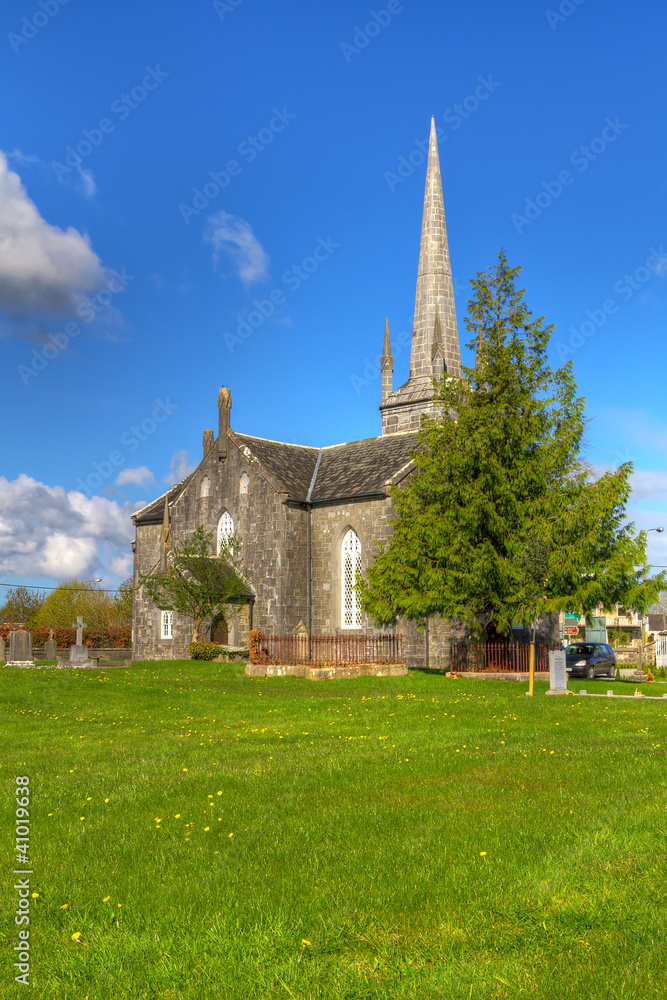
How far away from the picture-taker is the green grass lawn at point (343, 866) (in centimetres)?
527

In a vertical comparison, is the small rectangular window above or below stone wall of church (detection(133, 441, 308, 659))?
below

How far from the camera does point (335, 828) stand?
316 inches

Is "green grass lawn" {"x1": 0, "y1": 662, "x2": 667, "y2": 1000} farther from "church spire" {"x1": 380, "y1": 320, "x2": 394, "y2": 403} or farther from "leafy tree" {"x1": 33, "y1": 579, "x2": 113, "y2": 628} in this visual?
"leafy tree" {"x1": 33, "y1": 579, "x2": 113, "y2": 628}

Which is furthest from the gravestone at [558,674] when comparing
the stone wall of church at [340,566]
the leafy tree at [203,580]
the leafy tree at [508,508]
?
the leafy tree at [203,580]

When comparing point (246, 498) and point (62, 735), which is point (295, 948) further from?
point (246, 498)

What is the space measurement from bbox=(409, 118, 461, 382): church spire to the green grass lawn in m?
35.2

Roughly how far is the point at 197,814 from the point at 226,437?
112 ft

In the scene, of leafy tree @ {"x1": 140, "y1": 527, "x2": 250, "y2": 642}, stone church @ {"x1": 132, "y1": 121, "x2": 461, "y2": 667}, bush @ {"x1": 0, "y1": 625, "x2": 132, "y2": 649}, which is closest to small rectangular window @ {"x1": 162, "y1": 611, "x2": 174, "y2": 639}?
stone church @ {"x1": 132, "y1": 121, "x2": 461, "y2": 667}

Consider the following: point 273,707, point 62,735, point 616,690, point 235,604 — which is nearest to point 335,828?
point 62,735

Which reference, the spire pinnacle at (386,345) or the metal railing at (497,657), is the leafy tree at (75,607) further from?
the metal railing at (497,657)

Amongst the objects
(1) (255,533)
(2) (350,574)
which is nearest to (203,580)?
(1) (255,533)

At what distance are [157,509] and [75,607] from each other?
97.8ft

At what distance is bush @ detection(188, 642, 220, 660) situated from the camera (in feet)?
125

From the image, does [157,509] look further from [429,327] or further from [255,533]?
[429,327]
